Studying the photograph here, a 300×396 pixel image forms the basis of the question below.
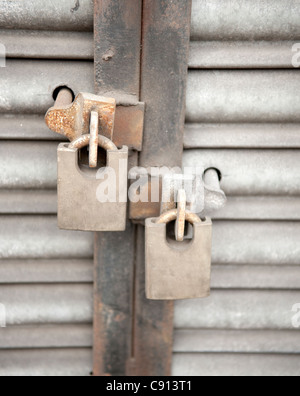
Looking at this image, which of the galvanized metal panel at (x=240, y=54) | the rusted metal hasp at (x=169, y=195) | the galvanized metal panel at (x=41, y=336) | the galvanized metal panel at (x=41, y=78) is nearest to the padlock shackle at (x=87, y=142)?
the rusted metal hasp at (x=169, y=195)

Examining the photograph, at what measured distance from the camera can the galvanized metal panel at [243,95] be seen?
105 cm

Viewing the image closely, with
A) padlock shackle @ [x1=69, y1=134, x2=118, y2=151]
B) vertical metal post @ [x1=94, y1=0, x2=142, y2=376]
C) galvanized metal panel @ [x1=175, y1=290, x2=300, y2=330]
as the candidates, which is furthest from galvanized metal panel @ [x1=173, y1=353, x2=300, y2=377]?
padlock shackle @ [x1=69, y1=134, x2=118, y2=151]

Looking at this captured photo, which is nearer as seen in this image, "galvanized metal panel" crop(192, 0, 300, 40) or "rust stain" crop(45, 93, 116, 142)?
"rust stain" crop(45, 93, 116, 142)

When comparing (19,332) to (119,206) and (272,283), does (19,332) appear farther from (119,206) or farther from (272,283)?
(272,283)

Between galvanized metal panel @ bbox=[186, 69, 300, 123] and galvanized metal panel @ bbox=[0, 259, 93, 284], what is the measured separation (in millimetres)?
647

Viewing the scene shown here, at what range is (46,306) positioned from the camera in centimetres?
124

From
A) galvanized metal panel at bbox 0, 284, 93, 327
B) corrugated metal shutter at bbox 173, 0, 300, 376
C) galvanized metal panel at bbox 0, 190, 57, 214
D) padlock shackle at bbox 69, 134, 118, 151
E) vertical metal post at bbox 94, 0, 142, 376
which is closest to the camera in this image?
padlock shackle at bbox 69, 134, 118, 151

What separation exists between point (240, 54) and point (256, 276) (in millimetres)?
759

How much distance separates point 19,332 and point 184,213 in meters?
0.86

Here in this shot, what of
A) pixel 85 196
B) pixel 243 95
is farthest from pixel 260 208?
pixel 85 196

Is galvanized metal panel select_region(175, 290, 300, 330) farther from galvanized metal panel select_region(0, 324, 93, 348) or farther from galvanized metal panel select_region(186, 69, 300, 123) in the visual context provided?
galvanized metal panel select_region(186, 69, 300, 123)

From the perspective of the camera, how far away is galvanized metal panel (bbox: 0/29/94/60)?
1.00m

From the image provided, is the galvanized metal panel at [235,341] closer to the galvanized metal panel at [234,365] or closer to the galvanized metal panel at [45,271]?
the galvanized metal panel at [234,365]

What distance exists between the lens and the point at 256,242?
3.89ft
